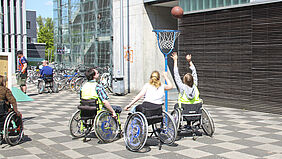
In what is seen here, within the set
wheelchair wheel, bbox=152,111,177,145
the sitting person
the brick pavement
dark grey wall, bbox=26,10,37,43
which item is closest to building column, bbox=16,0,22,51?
dark grey wall, bbox=26,10,37,43

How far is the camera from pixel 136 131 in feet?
21.2

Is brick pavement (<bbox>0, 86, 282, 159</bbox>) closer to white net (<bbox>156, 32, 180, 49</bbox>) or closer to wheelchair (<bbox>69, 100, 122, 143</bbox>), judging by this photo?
wheelchair (<bbox>69, 100, 122, 143</bbox>)

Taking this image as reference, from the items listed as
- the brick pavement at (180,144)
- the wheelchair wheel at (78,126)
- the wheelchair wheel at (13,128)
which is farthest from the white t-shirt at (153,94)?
the wheelchair wheel at (13,128)

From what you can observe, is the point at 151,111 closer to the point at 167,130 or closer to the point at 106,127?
the point at 167,130

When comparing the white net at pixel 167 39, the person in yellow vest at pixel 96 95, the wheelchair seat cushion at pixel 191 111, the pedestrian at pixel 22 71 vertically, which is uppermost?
the white net at pixel 167 39

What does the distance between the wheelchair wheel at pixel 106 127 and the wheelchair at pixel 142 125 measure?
0.57m

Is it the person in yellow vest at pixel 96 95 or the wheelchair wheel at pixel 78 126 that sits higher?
the person in yellow vest at pixel 96 95

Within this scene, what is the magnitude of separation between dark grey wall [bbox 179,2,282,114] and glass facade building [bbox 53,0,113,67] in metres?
6.38

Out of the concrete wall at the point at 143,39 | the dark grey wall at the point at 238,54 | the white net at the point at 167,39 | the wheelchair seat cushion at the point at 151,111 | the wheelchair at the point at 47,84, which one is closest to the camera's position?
the wheelchair seat cushion at the point at 151,111

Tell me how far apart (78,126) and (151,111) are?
1.75 metres

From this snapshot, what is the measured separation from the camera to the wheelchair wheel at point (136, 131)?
6.24 meters

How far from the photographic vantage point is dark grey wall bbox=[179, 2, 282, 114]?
35.3 feet

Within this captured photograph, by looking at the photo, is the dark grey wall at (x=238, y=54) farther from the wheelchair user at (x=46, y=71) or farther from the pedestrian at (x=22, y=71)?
the wheelchair user at (x=46, y=71)

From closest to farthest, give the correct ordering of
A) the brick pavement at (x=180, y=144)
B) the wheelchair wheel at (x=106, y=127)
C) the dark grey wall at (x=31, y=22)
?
the brick pavement at (x=180, y=144), the wheelchair wheel at (x=106, y=127), the dark grey wall at (x=31, y=22)
